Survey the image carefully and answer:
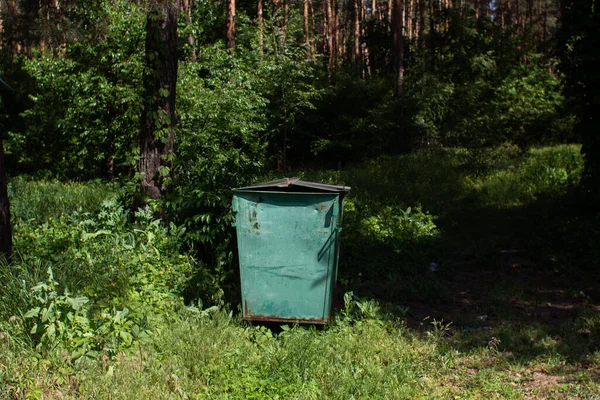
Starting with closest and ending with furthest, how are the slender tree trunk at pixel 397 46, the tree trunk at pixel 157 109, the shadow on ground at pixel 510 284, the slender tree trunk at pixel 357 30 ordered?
the shadow on ground at pixel 510 284, the tree trunk at pixel 157 109, the slender tree trunk at pixel 397 46, the slender tree trunk at pixel 357 30

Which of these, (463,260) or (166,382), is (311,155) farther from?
(166,382)

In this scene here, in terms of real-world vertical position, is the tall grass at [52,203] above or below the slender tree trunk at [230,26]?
below

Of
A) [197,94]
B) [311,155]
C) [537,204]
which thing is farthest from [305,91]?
[537,204]

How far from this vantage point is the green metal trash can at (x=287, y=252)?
5332 mm

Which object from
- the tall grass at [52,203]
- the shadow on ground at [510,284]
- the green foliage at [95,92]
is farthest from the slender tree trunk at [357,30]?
the shadow on ground at [510,284]

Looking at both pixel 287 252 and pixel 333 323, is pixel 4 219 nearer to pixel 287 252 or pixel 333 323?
pixel 287 252

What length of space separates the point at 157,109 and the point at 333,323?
4.20 meters

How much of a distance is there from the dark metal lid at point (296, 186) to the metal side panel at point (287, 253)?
20cm

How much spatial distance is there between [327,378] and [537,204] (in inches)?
314

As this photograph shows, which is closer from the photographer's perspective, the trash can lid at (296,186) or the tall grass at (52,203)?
the trash can lid at (296,186)

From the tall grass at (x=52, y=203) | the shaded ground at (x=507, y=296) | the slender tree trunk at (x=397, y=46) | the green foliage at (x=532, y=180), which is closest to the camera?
the shaded ground at (x=507, y=296)

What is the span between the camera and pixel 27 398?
12.8ft

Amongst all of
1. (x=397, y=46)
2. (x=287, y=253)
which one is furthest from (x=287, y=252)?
(x=397, y=46)

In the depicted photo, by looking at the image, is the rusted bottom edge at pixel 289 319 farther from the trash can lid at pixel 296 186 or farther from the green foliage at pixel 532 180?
the green foliage at pixel 532 180
